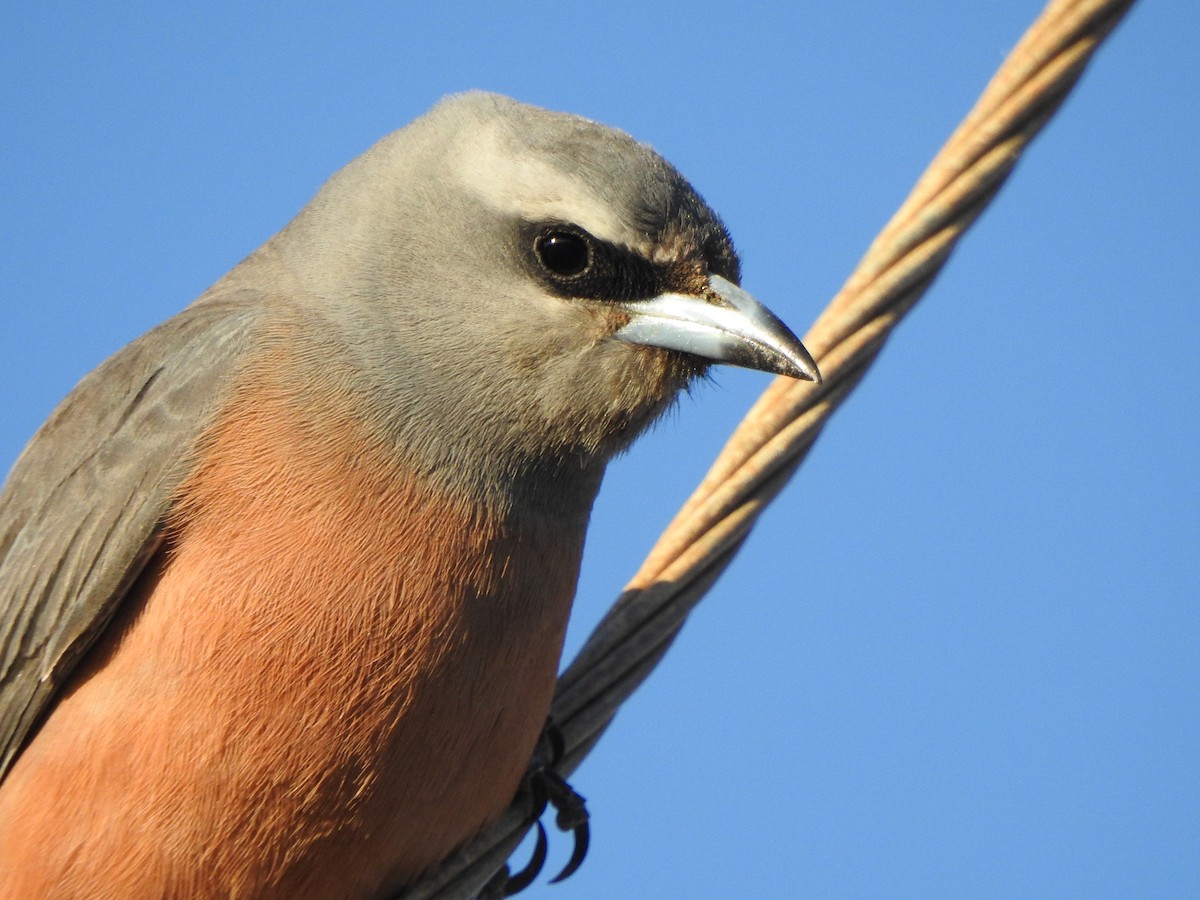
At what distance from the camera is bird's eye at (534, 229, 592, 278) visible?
4.38 m

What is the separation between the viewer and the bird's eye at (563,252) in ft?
14.4

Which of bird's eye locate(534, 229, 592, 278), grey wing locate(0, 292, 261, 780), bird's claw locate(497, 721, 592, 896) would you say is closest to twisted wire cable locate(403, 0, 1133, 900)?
bird's claw locate(497, 721, 592, 896)

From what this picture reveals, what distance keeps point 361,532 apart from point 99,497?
0.99 meters

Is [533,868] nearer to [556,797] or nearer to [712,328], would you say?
[556,797]

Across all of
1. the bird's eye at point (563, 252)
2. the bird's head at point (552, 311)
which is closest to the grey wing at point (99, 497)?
the bird's head at point (552, 311)

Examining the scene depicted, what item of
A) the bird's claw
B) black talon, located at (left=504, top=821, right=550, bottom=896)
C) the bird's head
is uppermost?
the bird's head

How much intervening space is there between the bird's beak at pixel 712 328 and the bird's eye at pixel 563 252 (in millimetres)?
184

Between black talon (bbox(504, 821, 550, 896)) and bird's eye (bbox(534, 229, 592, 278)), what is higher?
bird's eye (bbox(534, 229, 592, 278))

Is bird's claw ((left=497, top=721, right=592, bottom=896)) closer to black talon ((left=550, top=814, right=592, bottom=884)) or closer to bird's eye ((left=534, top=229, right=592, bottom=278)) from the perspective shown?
Result: black talon ((left=550, top=814, right=592, bottom=884))

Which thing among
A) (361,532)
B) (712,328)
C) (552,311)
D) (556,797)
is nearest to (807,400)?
(712,328)

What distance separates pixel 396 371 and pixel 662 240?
0.89 m

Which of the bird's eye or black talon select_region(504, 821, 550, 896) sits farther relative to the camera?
black talon select_region(504, 821, 550, 896)

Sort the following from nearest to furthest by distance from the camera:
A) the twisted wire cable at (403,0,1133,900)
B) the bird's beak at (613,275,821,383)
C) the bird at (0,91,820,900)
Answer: the twisted wire cable at (403,0,1133,900), the bird at (0,91,820,900), the bird's beak at (613,275,821,383)

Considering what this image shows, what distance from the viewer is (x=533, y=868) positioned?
534cm
